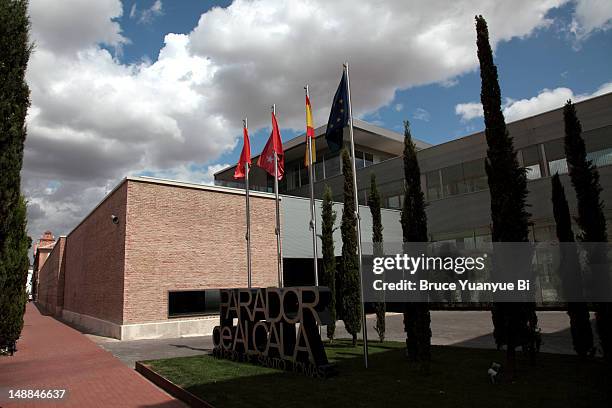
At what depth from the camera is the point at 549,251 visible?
84.9ft

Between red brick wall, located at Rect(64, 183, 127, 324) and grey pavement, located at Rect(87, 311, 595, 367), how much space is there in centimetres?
203

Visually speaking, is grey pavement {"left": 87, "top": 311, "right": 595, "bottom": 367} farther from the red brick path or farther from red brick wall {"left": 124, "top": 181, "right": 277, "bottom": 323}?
red brick wall {"left": 124, "top": 181, "right": 277, "bottom": 323}

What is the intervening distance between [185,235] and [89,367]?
8.61 metres

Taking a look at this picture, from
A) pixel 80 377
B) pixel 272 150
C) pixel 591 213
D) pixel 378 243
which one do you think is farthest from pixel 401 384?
pixel 272 150

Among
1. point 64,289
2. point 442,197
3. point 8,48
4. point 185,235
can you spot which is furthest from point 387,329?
point 64,289

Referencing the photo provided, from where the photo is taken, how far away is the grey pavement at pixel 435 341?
1444 centimetres

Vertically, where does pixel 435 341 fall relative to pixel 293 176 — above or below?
below

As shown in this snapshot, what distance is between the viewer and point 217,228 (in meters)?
21.7

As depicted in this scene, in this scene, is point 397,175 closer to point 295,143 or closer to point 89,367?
point 295,143

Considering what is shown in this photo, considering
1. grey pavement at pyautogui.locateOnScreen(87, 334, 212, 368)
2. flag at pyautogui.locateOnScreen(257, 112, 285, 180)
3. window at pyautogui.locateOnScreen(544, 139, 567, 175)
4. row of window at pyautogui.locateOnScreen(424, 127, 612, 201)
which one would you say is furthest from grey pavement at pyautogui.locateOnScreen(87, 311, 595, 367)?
window at pyautogui.locateOnScreen(544, 139, 567, 175)

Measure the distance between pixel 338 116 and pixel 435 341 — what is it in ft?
30.6

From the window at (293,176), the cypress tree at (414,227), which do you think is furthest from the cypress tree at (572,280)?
the window at (293,176)

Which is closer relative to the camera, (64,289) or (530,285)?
(530,285)

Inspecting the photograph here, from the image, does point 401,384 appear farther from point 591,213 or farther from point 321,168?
Answer: point 321,168
